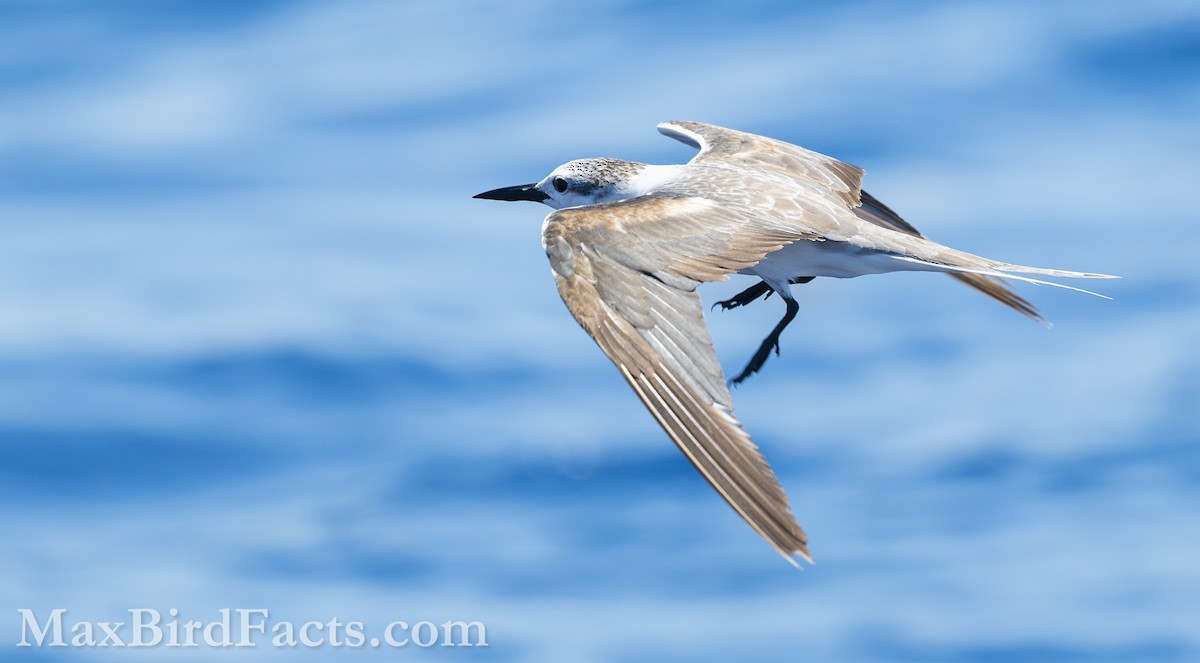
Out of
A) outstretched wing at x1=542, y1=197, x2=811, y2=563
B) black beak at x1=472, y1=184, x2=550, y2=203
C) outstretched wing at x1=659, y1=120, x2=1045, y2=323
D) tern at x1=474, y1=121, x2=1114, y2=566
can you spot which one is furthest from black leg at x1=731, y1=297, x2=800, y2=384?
black beak at x1=472, y1=184, x2=550, y2=203

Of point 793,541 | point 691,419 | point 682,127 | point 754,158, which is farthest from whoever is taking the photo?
point 682,127

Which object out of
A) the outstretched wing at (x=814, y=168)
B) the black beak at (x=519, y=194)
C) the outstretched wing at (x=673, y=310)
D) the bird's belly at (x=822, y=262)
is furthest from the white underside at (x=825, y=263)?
the black beak at (x=519, y=194)

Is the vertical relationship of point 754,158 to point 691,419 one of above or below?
above

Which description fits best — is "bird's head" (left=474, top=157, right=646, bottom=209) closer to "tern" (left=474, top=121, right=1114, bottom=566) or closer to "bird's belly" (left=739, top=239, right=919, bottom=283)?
"tern" (left=474, top=121, right=1114, bottom=566)

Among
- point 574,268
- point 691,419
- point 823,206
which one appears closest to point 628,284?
point 574,268

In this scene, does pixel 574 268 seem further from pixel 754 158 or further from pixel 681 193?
pixel 754 158

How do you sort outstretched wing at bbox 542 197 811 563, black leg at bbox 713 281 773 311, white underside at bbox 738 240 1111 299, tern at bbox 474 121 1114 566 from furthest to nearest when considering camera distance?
1. black leg at bbox 713 281 773 311
2. white underside at bbox 738 240 1111 299
3. tern at bbox 474 121 1114 566
4. outstretched wing at bbox 542 197 811 563

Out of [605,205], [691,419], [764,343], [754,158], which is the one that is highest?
[754,158]

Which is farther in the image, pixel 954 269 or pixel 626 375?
pixel 954 269
